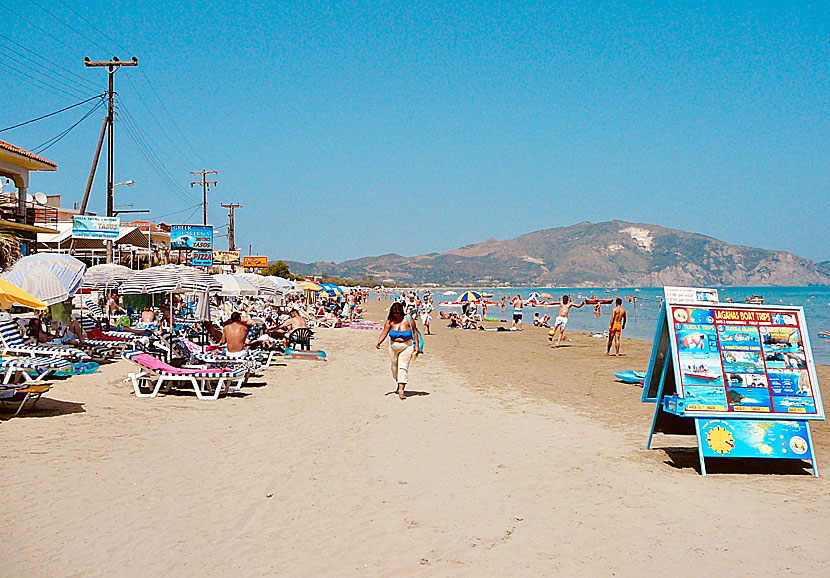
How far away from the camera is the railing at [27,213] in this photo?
2619 centimetres

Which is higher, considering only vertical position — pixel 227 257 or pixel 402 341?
pixel 227 257

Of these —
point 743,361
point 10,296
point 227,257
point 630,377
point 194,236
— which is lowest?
point 630,377

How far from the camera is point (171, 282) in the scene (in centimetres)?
1210

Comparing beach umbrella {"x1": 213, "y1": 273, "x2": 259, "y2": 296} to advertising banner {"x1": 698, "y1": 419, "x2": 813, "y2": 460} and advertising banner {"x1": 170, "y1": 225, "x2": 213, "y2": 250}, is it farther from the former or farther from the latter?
advertising banner {"x1": 170, "y1": 225, "x2": 213, "y2": 250}

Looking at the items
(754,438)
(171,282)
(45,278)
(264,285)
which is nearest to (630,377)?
(754,438)

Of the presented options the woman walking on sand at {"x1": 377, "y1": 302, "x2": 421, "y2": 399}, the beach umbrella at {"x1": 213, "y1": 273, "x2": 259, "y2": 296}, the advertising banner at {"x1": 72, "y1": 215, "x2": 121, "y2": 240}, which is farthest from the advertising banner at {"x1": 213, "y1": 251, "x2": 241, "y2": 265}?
the woman walking on sand at {"x1": 377, "y1": 302, "x2": 421, "y2": 399}

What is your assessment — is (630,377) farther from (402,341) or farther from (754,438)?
(754,438)

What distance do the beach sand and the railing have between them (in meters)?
19.6

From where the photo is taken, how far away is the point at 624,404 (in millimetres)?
10227

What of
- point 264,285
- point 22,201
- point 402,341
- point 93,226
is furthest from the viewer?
A: point 22,201

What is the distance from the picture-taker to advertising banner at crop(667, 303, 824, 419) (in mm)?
Answer: 6141

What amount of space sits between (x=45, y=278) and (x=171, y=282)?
1883mm

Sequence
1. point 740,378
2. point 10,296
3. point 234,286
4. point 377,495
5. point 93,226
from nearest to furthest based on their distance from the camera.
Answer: point 377,495, point 740,378, point 10,296, point 234,286, point 93,226

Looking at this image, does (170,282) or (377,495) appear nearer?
(377,495)
